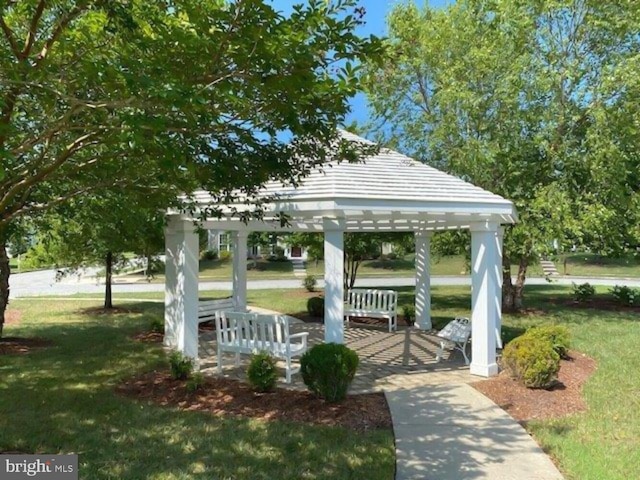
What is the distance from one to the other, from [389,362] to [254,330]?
2878 mm

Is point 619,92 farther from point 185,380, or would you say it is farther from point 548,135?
point 185,380

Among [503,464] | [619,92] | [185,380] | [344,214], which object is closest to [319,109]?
[344,214]

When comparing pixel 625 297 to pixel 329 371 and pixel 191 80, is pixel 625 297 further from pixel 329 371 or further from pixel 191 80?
pixel 191 80

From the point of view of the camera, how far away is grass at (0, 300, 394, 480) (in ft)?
15.1

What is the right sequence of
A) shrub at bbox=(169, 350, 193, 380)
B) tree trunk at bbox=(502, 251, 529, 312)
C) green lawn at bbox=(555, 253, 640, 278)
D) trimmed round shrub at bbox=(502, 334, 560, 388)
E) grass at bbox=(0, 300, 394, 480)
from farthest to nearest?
green lawn at bbox=(555, 253, 640, 278)
tree trunk at bbox=(502, 251, 529, 312)
shrub at bbox=(169, 350, 193, 380)
trimmed round shrub at bbox=(502, 334, 560, 388)
grass at bbox=(0, 300, 394, 480)

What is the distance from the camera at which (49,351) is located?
407 inches

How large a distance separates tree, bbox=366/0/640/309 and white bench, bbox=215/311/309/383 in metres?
8.35

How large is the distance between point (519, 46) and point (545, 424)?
1269cm

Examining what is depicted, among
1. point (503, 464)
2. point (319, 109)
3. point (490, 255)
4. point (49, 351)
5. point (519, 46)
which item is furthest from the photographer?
point (519, 46)

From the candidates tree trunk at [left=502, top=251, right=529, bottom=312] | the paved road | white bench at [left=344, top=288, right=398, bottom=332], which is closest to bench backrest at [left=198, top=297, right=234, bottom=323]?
white bench at [left=344, top=288, right=398, bottom=332]

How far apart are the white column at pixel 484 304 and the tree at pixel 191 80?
454cm

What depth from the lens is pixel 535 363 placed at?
7.20 metres

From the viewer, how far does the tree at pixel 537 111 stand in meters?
13.5

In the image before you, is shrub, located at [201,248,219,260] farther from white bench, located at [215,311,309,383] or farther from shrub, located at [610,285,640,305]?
white bench, located at [215,311,309,383]
